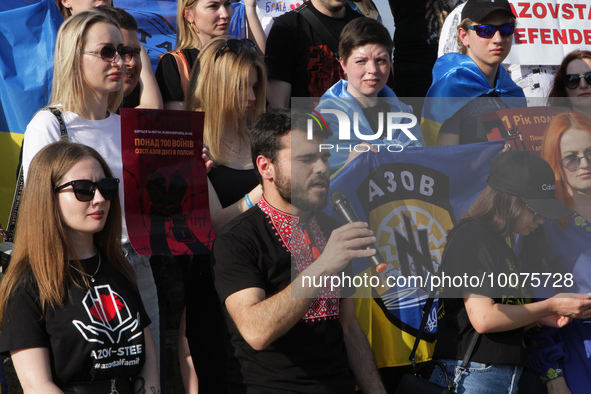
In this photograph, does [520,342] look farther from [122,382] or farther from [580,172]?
[122,382]

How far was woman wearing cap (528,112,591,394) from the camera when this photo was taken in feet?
11.7

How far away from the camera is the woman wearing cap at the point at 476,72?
466 cm

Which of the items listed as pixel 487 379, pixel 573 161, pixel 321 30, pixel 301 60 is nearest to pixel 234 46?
pixel 301 60

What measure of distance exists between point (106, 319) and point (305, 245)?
3.06 feet

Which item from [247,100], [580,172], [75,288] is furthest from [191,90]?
[580,172]

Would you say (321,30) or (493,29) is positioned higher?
(321,30)

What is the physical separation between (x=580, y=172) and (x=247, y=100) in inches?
74.4

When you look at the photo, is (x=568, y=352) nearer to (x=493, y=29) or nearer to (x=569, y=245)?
(x=569, y=245)

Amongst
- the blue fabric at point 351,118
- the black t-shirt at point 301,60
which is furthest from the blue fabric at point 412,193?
the black t-shirt at point 301,60

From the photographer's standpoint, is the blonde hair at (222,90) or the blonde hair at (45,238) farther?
the blonde hair at (222,90)

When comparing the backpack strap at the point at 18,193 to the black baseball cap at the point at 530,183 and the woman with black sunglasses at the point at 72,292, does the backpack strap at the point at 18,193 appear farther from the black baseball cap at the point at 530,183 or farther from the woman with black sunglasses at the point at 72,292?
the black baseball cap at the point at 530,183

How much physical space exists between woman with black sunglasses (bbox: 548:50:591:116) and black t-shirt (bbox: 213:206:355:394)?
8.25 feet

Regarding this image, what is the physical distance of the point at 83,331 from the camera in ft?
9.37

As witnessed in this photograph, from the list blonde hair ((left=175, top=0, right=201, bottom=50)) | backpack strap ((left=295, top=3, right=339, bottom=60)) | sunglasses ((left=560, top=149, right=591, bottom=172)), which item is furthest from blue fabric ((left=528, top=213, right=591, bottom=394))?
blonde hair ((left=175, top=0, right=201, bottom=50))
